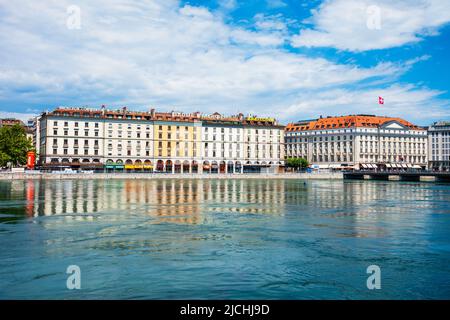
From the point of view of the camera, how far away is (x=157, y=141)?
122 meters

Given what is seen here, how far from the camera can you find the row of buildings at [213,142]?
375ft

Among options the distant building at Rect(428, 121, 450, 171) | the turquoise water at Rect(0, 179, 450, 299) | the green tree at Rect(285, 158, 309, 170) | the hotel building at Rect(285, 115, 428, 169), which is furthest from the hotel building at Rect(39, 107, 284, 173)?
the turquoise water at Rect(0, 179, 450, 299)

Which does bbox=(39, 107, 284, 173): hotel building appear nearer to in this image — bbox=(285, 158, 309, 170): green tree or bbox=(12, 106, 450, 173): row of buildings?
bbox=(12, 106, 450, 173): row of buildings

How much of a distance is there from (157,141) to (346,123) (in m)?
66.6

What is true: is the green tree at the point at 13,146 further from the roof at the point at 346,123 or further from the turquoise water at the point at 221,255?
the roof at the point at 346,123

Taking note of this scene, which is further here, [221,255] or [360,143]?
[360,143]

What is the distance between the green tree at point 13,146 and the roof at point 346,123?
3665 inches

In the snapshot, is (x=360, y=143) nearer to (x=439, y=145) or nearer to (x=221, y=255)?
(x=439, y=145)

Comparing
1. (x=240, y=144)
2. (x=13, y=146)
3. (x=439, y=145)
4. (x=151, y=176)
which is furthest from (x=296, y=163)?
(x=13, y=146)

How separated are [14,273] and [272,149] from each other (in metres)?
122

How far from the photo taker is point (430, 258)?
60.4 feet

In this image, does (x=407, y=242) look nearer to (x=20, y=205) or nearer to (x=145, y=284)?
(x=145, y=284)

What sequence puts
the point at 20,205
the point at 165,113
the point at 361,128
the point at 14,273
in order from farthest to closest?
the point at 361,128
the point at 165,113
the point at 20,205
the point at 14,273
